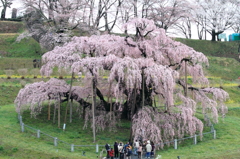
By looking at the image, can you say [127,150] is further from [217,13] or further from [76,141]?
[217,13]

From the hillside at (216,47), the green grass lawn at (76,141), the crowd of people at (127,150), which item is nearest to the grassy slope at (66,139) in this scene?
the green grass lawn at (76,141)

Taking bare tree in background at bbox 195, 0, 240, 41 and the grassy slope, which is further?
bare tree in background at bbox 195, 0, 240, 41

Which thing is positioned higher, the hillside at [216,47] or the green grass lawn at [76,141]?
the hillside at [216,47]

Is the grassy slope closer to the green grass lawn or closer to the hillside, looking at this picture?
the green grass lawn

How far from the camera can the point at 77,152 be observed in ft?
62.4

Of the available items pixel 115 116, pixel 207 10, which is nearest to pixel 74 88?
pixel 115 116

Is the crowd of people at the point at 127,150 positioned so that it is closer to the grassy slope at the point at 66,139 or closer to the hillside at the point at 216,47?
the grassy slope at the point at 66,139

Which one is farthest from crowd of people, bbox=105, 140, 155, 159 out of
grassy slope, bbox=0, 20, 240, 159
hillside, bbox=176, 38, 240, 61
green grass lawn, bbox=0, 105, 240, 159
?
hillside, bbox=176, 38, 240, 61

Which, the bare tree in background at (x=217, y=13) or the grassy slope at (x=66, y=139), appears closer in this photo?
the grassy slope at (x=66, y=139)

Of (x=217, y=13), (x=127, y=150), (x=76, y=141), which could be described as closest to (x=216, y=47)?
(x=217, y=13)

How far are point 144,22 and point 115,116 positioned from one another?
7249 millimetres

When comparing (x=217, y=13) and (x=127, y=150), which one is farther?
(x=217, y=13)

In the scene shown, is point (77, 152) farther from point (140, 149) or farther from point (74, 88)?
point (74, 88)

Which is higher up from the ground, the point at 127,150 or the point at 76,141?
the point at 127,150
